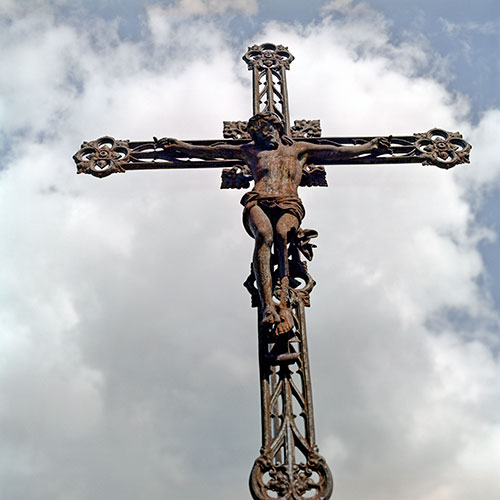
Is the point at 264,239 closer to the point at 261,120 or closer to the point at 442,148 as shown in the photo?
the point at 261,120

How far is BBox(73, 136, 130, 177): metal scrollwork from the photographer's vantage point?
6711mm

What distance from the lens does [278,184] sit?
5.96 metres

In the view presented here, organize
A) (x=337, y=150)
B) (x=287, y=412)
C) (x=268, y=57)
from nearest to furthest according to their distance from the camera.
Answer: (x=287, y=412) → (x=337, y=150) → (x=268, y=57)

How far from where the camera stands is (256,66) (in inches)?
304

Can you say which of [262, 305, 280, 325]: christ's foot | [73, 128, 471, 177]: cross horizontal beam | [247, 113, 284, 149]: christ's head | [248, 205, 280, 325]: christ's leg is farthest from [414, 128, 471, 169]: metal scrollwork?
[262, 305, 280, 325]: christ's foot

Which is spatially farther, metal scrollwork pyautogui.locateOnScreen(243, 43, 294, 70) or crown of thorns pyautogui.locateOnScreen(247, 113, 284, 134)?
metal scrollwork pyautogui.locateOnScreen(243, 43, 294, 70)

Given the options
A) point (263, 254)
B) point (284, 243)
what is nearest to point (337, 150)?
point (284, 243)

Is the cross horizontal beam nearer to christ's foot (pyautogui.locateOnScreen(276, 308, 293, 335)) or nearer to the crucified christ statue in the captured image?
the crucified christ statue

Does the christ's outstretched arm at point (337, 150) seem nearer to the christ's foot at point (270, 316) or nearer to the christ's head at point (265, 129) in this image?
the christ's head at point (265, 129)

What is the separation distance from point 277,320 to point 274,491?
3.84 ft

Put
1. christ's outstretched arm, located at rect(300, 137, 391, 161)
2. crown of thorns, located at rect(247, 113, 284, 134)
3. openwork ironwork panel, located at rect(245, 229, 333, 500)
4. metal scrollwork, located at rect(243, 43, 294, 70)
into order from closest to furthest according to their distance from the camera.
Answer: openwork ironwork panel, located at rect(245, 229, 333, 500) → crown of thorns, located at rect(247, 113, 284, 134) → christ's outstretched arm, located at rect(300, 137, 391, 161) → metal scrollwork, located at rect(243, 43, 294, 70)

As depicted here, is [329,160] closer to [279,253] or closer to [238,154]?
[238,154]

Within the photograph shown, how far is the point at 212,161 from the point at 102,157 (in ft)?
3.56

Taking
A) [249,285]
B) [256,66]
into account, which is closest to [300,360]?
[249,285]
